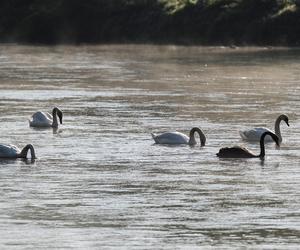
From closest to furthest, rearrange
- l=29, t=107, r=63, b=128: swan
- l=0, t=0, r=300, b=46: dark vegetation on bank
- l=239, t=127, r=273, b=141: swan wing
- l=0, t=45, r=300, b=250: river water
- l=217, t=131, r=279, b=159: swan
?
l=0, t=45, r=300, b=250: river water < l=217, t=131, r=279, b=159: swan < l=239, t=127, r=273, b=141: swan wing < l=29, t=107, r=63, b=128: swan < l=0, t=0, r=300, b=46: dark vegetation on bank

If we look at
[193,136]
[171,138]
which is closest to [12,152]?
[171,138]

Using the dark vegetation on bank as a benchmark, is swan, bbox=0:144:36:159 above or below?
below

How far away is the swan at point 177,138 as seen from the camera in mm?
26062

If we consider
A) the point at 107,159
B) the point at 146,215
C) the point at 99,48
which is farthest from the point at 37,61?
the point at 146,215

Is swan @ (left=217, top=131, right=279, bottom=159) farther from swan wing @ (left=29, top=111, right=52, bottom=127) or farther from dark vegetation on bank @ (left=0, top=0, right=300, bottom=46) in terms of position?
dark vegetation on bank @ (left=0, top=0, right=300, bottom=46)

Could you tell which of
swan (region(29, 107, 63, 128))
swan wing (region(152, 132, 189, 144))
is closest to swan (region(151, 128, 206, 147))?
swan wing (region(152, 132, 189, 144))

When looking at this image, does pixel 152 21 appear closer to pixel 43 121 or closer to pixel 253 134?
pixel 43 121

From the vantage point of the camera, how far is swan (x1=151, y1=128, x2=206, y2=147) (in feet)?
85.5

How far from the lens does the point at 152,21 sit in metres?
70.3

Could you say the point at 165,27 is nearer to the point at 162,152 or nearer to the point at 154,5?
the point at 154,5

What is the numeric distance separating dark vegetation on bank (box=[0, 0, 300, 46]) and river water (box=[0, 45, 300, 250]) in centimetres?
1775

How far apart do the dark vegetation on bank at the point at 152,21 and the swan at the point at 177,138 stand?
36.4 m

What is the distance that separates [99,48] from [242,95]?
28604 mm

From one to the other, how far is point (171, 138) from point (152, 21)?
44.4 m
